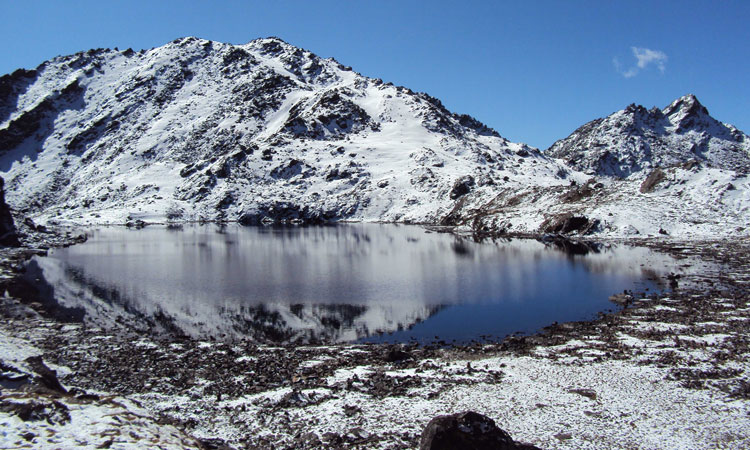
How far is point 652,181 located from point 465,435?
9844 cm

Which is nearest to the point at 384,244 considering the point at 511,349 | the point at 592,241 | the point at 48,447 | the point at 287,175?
the point at 592,241

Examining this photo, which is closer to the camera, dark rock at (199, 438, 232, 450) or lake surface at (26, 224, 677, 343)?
dark rock at (199, 438, 232, 450)

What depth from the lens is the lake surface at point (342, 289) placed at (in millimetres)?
29734

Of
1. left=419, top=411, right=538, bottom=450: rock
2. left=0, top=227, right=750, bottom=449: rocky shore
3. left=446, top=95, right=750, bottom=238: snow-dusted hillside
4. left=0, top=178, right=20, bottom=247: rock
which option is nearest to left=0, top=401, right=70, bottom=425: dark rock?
left=0, top=227, right=750, bottom=449: rocky shore

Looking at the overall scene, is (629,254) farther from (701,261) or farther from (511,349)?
(511,349)

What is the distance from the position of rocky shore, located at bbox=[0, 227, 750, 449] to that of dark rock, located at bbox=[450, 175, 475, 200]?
111681 mm

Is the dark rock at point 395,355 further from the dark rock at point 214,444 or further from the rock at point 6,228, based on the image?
the rock at point 6,228

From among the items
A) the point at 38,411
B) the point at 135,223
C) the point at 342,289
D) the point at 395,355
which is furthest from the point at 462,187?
the point at 38,411

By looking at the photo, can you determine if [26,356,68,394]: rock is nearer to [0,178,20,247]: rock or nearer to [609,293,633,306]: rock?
[609,293,633,306]: rock

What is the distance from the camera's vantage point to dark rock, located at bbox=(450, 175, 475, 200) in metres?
139

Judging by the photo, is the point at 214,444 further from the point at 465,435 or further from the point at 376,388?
the point at 465,435

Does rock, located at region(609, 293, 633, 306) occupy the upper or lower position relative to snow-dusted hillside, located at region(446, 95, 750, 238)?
lower

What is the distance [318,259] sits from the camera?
62250 millimetres

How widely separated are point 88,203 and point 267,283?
16816cm
